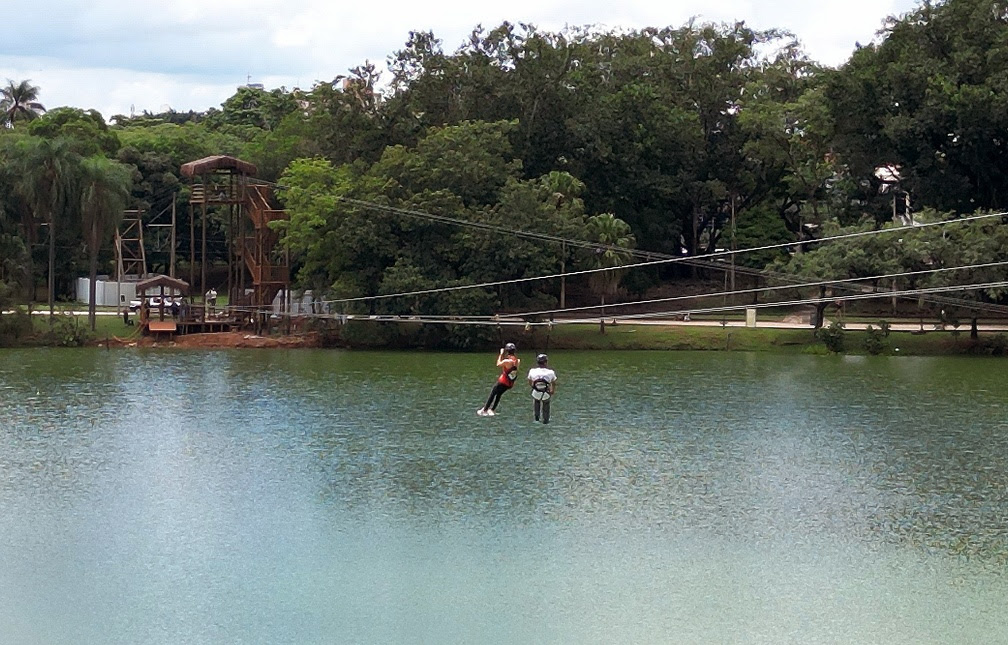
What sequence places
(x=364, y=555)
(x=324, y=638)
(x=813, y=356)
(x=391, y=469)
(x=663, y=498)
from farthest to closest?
(x=813, y=356), (x=391, y=469), (x=663, y=498), (x=364, y=555), (x=324, y=638)

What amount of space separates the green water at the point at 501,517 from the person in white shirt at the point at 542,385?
0.45 meters

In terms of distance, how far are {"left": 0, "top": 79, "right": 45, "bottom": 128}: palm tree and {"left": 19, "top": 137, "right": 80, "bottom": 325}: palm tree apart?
124 ft

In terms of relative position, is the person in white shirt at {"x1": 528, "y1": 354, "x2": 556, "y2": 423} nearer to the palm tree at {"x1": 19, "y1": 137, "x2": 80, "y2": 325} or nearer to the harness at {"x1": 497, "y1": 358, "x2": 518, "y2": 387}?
the harness at {"x1": 497, "y1": 358, "x2": 518, "y2": 387}

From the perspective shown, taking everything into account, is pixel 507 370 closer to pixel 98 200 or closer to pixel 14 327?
pixel 14 327

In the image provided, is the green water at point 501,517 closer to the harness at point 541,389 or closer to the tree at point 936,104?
the harness at point 541,389

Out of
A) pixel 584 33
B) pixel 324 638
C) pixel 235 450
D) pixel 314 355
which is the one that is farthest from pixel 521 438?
pixel 584 33

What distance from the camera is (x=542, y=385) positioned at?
26078 millimetres

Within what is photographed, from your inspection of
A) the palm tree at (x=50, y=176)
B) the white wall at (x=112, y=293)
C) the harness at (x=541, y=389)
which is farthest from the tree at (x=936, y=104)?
the white wall at (x=112, y=293)

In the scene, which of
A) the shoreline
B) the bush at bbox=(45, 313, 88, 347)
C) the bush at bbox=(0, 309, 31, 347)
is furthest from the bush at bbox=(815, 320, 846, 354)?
the bush at bbox=(0, 309, 31, 347)

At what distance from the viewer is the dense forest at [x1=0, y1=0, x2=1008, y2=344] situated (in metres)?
50.0

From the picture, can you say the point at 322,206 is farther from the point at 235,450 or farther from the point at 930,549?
the point at 930,549

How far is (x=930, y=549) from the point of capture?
16953 mm

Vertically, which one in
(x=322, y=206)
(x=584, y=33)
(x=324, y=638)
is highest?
(x=584, y=33)

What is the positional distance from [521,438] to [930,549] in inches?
386
